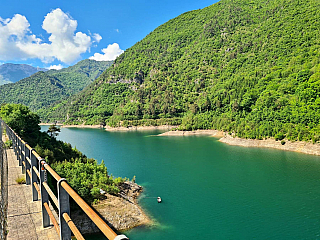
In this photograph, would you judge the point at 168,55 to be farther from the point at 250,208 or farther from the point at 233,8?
the point at 250,208

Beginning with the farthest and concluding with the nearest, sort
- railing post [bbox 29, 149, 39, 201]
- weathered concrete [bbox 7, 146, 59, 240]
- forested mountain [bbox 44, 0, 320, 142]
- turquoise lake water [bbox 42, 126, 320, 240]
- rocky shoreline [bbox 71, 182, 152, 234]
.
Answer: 1. forested mountain [bbox 44, 0, 320, 142]
2. turquoise lake water [bbox 42, 126, 320, 240]
3. rocky shoreline [bbox 71, 182, 152, 234]
4. railing post [bbox 29, 149, 39, 201]
5. weathered concrete [bbox 7, 146, 59, 240]

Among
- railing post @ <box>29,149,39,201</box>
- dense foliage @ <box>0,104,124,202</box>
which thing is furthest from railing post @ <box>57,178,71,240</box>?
dense foliage @ <box>0,104,124,202</box>

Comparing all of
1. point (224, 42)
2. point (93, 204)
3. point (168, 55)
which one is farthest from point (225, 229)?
point (168, 55)

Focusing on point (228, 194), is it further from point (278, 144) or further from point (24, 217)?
point (278, 144)

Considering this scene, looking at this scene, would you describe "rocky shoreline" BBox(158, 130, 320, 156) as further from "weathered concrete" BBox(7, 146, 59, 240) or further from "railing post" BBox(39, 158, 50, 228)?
"railing post" BBox(39, 158, 50, 228)

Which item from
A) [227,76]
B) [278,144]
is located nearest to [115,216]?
[278,144]
